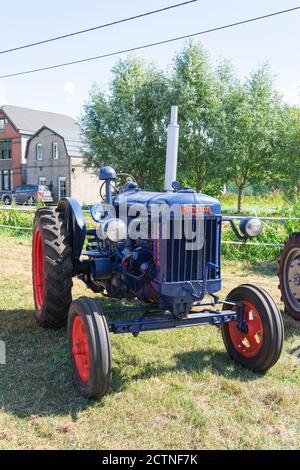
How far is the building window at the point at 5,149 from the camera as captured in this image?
38.9m

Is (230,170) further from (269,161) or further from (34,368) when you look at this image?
(34,368)

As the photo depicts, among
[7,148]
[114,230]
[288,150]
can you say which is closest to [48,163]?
[7,148]

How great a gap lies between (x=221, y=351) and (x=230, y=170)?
17.9m

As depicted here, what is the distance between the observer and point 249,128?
67.4 ft

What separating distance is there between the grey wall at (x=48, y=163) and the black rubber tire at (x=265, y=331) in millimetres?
30454

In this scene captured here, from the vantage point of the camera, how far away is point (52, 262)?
407 cm

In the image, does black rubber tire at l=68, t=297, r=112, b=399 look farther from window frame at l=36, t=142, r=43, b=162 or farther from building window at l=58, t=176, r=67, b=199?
window frame at l=36, t=142, r=43, b=162

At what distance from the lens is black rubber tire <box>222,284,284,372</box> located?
348 cm

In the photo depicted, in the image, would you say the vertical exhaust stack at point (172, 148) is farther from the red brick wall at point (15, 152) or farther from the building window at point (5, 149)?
the building window at point (5, 149)

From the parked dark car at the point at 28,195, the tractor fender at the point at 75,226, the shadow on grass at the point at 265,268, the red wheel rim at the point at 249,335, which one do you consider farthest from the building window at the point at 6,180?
the red wheel rim at the point at 249,335

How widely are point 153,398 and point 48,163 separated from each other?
3299 cm

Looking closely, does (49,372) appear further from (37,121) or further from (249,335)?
(37,121)

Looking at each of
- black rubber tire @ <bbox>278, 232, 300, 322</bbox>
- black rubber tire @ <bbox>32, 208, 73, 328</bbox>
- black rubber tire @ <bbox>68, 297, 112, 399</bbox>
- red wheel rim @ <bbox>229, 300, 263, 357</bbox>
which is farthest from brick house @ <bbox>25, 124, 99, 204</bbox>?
black rubber tire @ <bbox>68, 297, 112, 399</bbox>

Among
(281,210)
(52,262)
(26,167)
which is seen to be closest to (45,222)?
(52,262)
